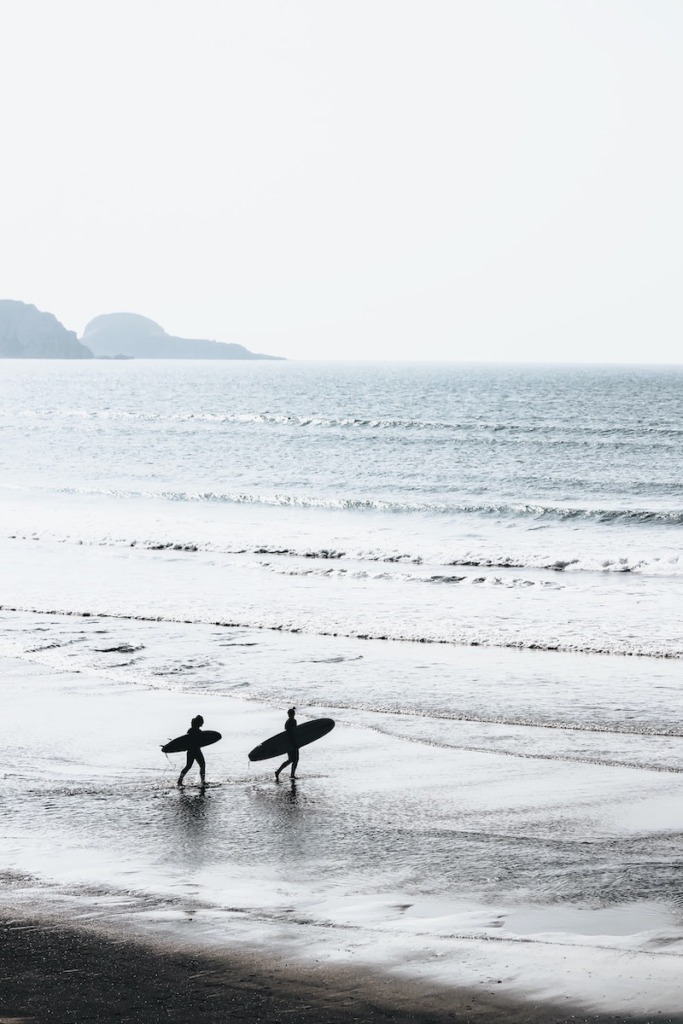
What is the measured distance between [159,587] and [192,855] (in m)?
19.5

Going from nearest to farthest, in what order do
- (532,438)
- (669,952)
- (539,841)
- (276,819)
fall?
1. (669,952)
2. (539,841)
3. (276,819)
4. (532,438)

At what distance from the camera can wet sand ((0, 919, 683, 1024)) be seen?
28.3 ft

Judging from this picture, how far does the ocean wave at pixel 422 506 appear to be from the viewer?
45406 mm

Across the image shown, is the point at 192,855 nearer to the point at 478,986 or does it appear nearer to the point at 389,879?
the point at 389,879

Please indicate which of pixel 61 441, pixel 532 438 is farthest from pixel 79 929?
pixel 61 441

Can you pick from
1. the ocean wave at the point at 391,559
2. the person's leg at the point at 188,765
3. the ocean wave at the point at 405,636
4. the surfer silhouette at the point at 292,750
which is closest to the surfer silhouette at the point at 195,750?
the person's leg at the point at 188,765

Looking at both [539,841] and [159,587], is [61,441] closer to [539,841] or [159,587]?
[159,587]

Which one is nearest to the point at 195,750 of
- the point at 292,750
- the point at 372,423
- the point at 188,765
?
the point at 188,765

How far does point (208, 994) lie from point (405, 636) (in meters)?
16.2

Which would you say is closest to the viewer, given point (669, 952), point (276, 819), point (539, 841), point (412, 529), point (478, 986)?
point (478, 986)

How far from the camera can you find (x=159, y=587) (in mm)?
31688

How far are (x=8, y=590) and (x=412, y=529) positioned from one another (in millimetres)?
17138

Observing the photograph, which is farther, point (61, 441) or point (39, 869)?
point (61, 441)

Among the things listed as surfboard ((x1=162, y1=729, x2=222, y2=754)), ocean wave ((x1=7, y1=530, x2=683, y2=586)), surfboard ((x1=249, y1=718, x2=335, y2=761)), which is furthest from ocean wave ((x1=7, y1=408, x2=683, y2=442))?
surfboard ((x1=162, y1=729, x2=222, y2=754))
